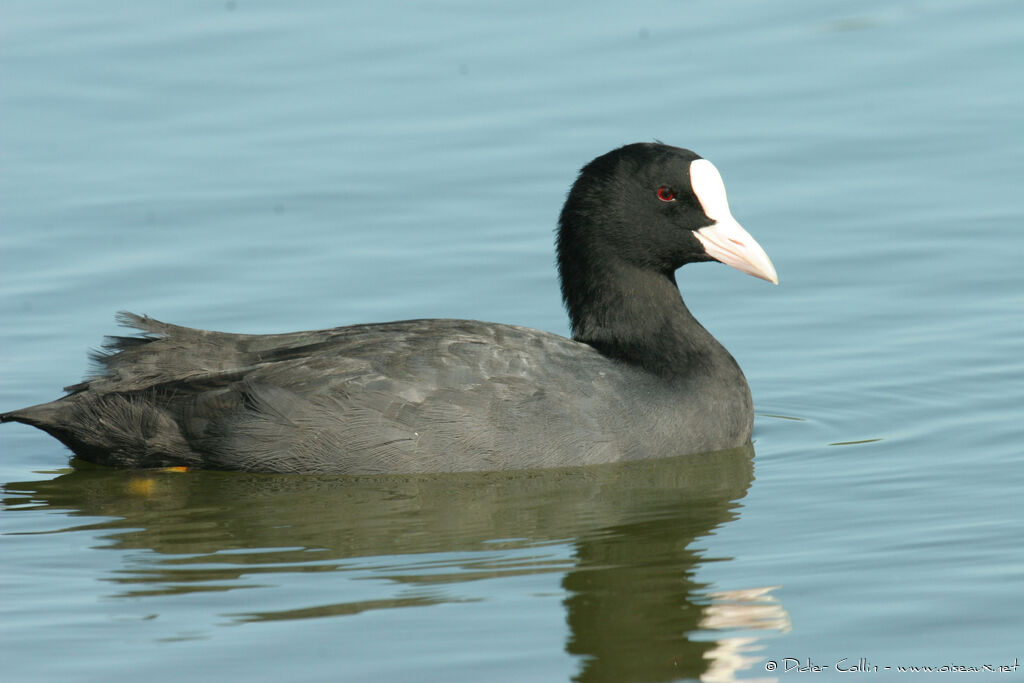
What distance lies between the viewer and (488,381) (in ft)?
24.9

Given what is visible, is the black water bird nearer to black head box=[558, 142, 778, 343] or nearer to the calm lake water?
black head box=[558, 142, 778, 343]

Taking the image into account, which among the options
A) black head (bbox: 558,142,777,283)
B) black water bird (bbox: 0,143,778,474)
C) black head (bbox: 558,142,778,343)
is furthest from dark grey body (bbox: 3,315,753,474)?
black head (bbox: 558,142,777,283)

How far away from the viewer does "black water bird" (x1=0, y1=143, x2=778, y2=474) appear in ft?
25.0

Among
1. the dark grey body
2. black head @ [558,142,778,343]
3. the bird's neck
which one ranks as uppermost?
black head @ [558,142,778,343]

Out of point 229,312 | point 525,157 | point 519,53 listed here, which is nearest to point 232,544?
point 229,312

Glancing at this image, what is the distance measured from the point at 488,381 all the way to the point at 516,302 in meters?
2.20

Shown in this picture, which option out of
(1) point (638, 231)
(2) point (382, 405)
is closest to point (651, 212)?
(1) point (638, 231)

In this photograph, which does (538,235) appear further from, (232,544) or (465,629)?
(465,629)

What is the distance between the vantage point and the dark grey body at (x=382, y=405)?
7.61 meters

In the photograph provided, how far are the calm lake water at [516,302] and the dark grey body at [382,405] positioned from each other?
0.14 metres

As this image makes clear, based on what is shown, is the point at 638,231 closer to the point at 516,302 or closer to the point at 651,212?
the point at 651,212

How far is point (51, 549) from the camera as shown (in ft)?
22.7

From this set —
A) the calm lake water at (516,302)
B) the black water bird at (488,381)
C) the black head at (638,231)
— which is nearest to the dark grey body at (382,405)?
the black water bird at (488,381)

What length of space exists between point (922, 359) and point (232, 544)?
12.2 feet
